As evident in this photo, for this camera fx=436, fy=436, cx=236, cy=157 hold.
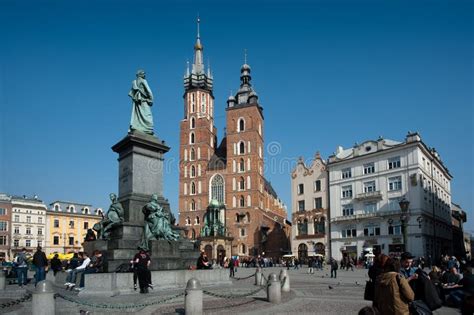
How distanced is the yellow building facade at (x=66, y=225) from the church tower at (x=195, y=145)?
16.7 metres

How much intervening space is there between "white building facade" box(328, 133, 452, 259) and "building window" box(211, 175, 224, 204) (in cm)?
2715

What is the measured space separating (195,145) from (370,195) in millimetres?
40440

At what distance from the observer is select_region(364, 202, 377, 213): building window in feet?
161

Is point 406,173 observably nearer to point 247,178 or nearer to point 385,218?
point 385,218

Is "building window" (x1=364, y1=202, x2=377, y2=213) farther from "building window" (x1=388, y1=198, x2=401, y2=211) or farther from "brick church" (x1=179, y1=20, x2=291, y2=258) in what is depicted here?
"brick church" (x1=179, y1=20, x2=291, y2=258)

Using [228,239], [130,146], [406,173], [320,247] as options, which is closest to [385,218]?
[406,173]

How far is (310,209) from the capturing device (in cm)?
5575

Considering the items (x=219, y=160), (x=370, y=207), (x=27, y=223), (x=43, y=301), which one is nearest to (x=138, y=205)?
(x=43, y=301)

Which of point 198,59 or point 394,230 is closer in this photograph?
point 394,230

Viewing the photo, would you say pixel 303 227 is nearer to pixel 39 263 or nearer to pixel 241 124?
pixel 241 124

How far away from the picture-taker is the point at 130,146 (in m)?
17.3

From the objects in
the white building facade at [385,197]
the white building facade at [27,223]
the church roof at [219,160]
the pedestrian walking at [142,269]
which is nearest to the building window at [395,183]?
the white building facade at [385,197]

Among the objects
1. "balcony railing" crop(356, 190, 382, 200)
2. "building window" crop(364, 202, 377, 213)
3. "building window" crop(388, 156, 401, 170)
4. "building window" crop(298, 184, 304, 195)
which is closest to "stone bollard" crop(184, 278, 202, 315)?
"building window" crop(388, 156, 401, 170)

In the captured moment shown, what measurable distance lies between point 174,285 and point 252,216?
2356 inches
